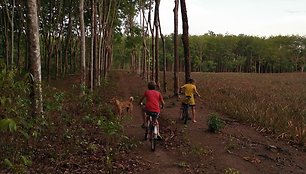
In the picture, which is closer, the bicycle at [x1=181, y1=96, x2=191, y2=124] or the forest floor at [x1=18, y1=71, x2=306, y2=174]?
the forest floor at [x1=18, y1=71, x2=306, y2=174]

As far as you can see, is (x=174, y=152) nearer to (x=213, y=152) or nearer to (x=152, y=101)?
(x=213, y=152)

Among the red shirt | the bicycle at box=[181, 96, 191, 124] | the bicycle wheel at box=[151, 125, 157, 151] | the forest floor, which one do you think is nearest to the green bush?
the forest floor

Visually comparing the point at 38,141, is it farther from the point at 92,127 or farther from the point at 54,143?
the point at 92,127

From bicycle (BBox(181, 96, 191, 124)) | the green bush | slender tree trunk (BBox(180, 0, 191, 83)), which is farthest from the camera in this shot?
slender tree trunk (BBox(180, 0, 191, 83))

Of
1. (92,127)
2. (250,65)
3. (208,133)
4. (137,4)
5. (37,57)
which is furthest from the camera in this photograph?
(250,65)

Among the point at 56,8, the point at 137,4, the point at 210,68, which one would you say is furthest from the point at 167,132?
the point at 210,68

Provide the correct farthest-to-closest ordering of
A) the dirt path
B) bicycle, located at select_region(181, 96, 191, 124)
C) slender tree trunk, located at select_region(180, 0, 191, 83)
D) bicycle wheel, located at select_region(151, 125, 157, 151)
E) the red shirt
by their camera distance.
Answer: slender tree trunk, located at select_region(180, 0, 191, 83) → bicycle, located at select_region(181, 96, 191, 124) → the red shirt → bicycle wheel, located at select_region(151, 125, 157, 151) → the dirt path

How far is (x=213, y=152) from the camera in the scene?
34.0 ft

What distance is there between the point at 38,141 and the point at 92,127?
3961 mm

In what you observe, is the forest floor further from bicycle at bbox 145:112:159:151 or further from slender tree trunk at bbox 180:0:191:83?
slender tree trunk at bbox 180:0:191:83

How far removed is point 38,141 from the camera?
7.78 m

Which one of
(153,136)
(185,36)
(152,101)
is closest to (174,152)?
(153,136)

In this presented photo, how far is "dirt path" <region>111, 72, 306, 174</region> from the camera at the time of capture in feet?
29.6

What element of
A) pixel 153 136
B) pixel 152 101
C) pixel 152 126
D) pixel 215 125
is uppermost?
pixel 152 101
